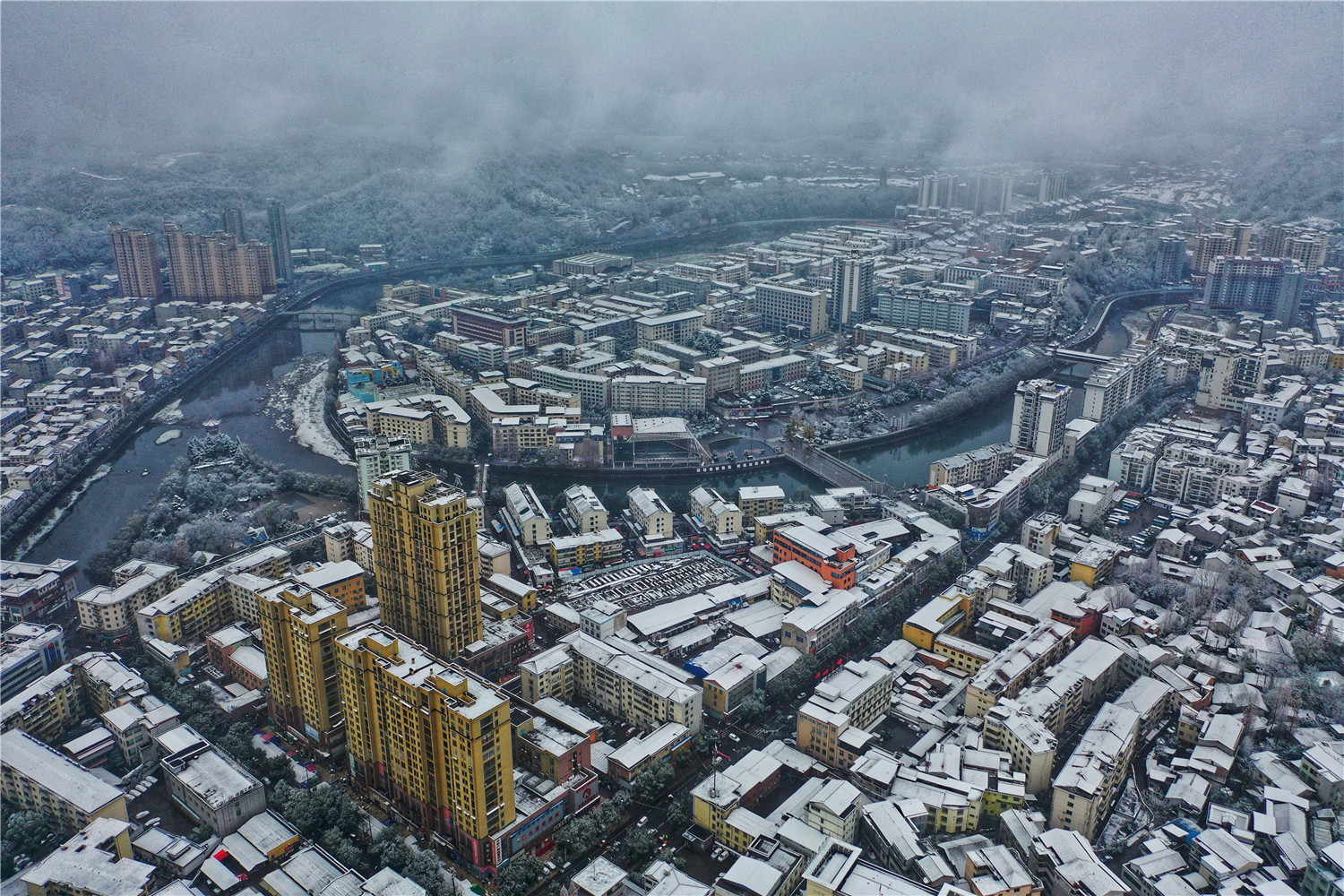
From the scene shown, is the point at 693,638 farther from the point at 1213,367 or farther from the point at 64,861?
the point at 1213,367

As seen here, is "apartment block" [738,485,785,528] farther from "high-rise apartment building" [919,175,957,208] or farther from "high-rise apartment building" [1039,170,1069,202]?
"high-rise apartment building" [1039,170,1069,202]

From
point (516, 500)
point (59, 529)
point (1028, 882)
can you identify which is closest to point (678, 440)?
point (516, 500)

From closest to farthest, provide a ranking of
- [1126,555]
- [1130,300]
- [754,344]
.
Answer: [1126,555] < [754,344] < [1130,300]

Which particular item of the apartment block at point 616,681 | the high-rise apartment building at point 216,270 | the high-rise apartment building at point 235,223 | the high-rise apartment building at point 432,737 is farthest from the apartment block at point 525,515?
the high-rise apartment building at point 235,223

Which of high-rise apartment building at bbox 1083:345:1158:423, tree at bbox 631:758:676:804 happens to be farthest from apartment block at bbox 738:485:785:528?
high-rise apartment building at bbox 1083:345:1158:423

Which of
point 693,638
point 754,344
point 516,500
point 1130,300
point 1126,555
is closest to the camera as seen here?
point 693,638

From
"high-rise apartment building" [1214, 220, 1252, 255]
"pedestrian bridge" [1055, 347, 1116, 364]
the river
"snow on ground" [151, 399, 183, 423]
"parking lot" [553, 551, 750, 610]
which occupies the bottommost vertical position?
"parking lot" [553, 551, 750, 610]
